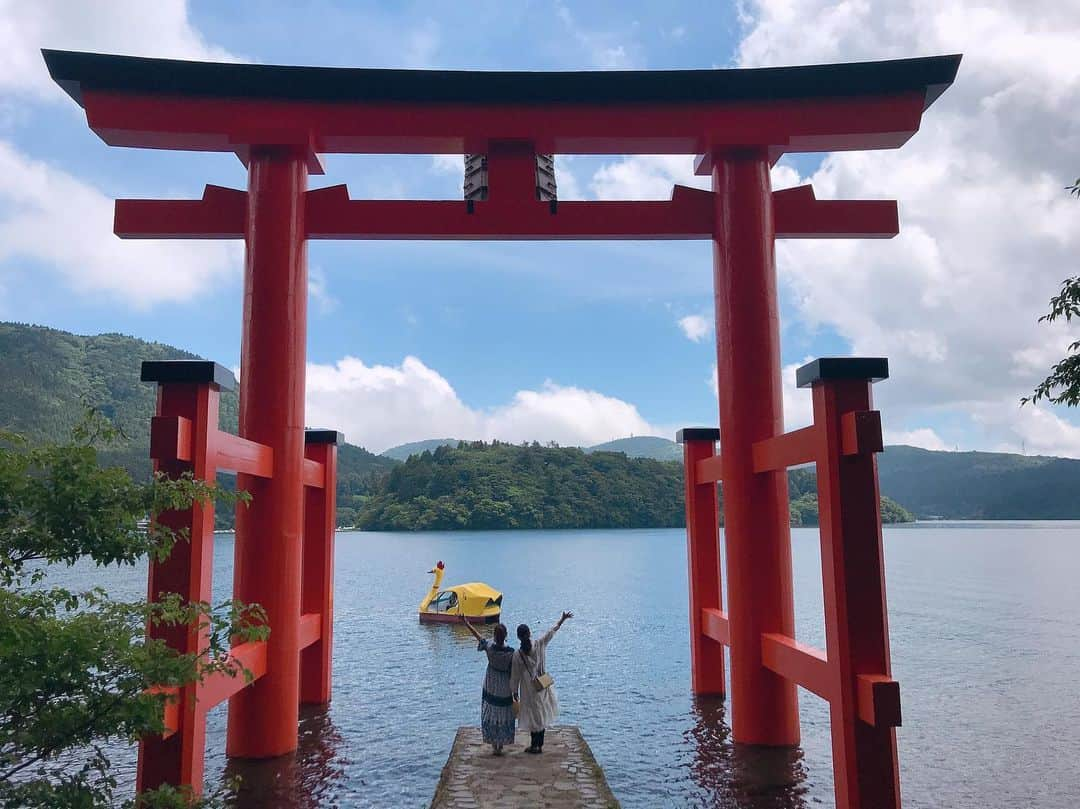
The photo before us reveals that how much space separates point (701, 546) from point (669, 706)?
10.8 feet

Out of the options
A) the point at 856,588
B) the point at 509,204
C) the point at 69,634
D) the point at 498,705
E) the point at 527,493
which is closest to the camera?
the point at 69,634

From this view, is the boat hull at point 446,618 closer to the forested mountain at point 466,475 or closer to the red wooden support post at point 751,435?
the red wooden support post at point 751,435

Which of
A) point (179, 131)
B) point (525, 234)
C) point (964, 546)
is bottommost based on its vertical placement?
point (964, 546)

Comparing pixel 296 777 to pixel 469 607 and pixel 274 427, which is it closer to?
pixel 274 427

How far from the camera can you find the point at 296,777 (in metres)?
8.15

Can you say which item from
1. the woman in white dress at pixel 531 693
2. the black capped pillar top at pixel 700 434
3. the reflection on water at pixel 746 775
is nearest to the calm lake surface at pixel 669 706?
the reflection on water at pixel 746 775

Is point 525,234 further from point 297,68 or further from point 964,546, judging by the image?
point 964,546

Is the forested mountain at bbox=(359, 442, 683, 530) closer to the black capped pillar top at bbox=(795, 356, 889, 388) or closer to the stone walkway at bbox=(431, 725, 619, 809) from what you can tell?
the stone walkway at bbox=(431, 725, 619, 809)

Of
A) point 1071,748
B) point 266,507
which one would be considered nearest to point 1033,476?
point 1071,748

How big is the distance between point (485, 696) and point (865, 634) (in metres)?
3.82

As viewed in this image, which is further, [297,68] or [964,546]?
[964,546]

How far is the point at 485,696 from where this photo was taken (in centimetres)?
812

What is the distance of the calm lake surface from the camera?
8367mm

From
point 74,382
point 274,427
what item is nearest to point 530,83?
point 274,427
